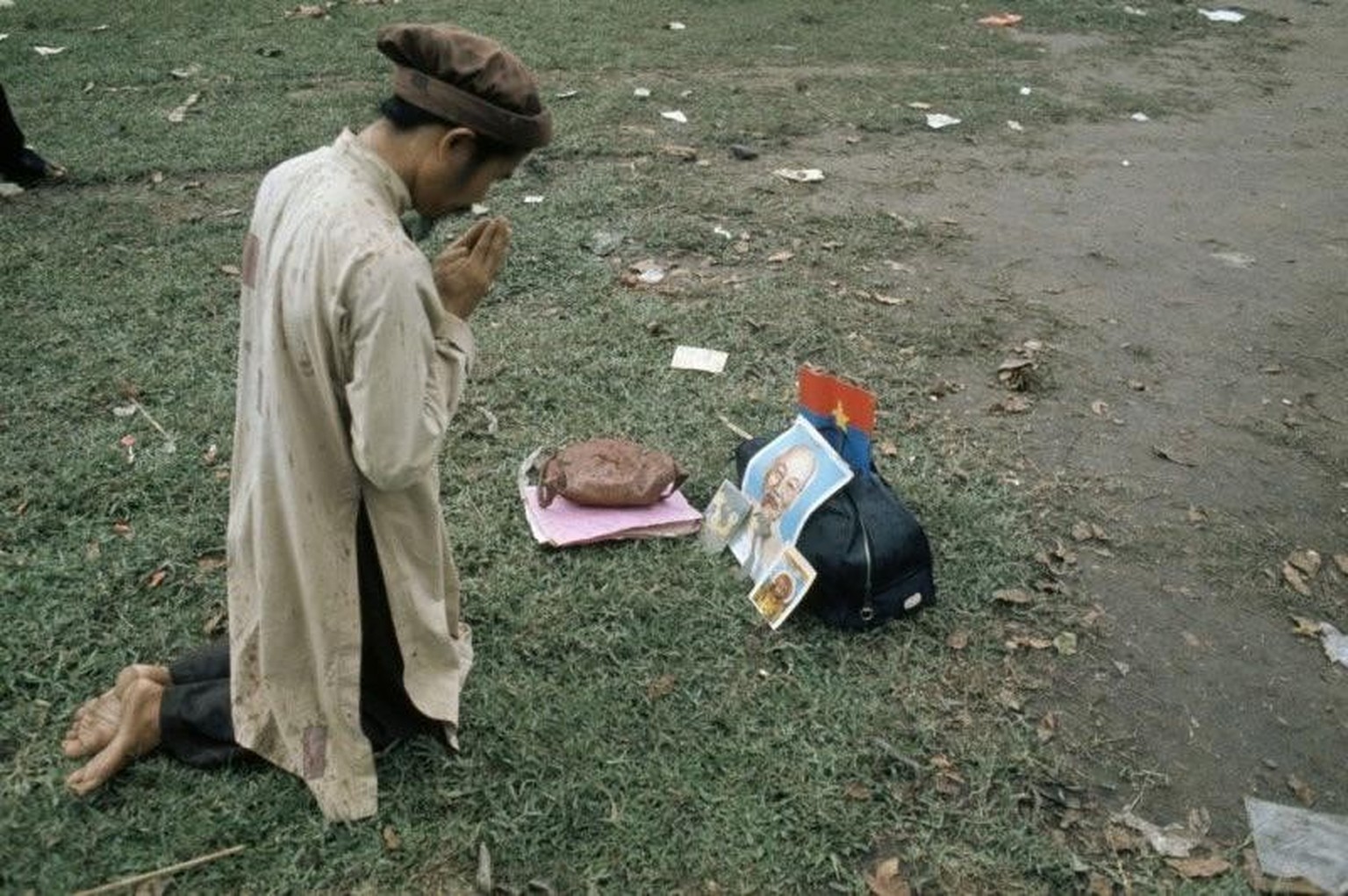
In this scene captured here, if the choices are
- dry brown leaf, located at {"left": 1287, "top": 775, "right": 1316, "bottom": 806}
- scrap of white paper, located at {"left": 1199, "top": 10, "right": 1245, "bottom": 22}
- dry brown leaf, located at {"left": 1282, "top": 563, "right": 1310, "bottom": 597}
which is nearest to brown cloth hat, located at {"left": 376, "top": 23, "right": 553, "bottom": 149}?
dry brown leaf, located at {"left": 1287, "top": 775, "right": 1316, "bottom": 806}

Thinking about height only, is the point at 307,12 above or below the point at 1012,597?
above

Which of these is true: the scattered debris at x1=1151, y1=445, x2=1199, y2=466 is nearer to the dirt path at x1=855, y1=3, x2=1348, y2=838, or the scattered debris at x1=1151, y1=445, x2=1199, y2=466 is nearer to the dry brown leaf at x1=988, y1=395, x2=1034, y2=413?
the dirt path at x1=855, y1=3, x2=1348, y2=838

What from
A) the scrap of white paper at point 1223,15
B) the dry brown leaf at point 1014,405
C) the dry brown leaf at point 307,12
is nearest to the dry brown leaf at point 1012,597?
the dry brown leaf at point 1014,405

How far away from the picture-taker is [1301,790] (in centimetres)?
284

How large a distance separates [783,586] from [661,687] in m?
0.52

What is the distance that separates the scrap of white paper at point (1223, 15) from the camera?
1154 centimetres

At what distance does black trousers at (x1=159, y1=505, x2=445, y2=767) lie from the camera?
253 cm

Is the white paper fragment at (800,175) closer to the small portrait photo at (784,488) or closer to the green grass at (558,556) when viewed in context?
the green grass at (558,556)

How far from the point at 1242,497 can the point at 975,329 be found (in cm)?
149

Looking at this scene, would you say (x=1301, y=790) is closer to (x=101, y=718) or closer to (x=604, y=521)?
(x=604, y=521)

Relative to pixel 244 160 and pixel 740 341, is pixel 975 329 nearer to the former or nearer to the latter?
pixel 740 341

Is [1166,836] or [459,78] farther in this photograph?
[1166,836]

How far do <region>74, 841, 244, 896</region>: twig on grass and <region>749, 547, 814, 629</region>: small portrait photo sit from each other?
1622 mm

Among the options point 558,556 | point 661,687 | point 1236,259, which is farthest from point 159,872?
point 1236,259
